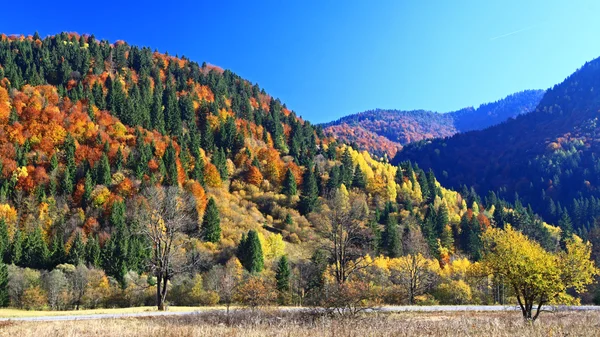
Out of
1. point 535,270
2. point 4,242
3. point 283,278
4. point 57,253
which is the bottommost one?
point 283,278

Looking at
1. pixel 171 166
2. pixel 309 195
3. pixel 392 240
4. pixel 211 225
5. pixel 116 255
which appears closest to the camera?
pixel 116 255

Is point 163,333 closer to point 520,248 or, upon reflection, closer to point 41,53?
point 520,248

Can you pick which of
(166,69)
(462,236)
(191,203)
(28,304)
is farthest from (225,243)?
(166,69)

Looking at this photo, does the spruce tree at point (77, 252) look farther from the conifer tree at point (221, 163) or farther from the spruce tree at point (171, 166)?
the conifer tree at point (221, 163)

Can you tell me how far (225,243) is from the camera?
88.8m

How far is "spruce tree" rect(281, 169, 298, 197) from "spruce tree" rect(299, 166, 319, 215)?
3012 mm

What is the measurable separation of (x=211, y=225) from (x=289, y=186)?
123ft

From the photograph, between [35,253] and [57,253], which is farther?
[57,253]

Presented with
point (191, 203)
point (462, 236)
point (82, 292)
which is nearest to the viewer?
point (82, 292)

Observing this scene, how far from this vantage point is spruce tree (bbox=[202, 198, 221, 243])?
89438 mm

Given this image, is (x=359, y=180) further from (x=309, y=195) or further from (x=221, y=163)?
Answer: (x=221, y=163)

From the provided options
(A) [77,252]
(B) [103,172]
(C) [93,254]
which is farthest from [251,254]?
(B) [103,172]

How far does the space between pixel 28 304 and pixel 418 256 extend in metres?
59.0

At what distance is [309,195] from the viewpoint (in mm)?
118812
